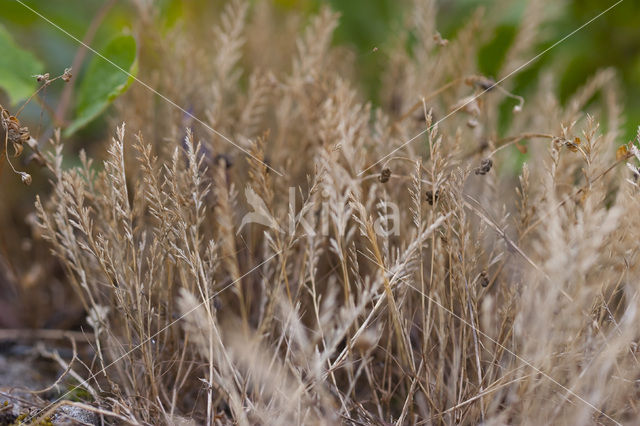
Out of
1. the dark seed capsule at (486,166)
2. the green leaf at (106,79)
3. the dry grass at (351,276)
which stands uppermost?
the green leaf at (106,79)

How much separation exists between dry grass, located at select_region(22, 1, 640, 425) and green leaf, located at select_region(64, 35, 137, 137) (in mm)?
104

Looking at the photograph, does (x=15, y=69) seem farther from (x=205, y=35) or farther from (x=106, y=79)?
(x=205, y=35)

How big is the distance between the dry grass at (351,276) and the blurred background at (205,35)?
0.31 metres

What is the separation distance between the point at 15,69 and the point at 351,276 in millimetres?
770

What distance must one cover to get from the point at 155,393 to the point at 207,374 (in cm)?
10

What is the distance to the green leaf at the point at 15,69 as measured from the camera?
96cm

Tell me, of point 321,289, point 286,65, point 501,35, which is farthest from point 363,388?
point 501,35

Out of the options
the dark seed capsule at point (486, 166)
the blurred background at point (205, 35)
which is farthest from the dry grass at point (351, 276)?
the blurred background at point (205, 35)

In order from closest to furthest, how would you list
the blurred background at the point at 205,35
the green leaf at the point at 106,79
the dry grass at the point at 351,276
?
the dry grass at the point at 351,276 → the green leaf at the point at 106,79 → the blurred background at the point at 205,35

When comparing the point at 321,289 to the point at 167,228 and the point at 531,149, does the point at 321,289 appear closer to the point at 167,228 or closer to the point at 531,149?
the point at 167,228

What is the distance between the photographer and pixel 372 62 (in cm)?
160

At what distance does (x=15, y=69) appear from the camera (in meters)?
1.01

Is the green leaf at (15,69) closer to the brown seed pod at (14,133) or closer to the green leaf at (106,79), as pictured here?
the green leaf at (106,79)

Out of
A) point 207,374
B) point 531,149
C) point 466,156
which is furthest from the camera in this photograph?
point 531,149
